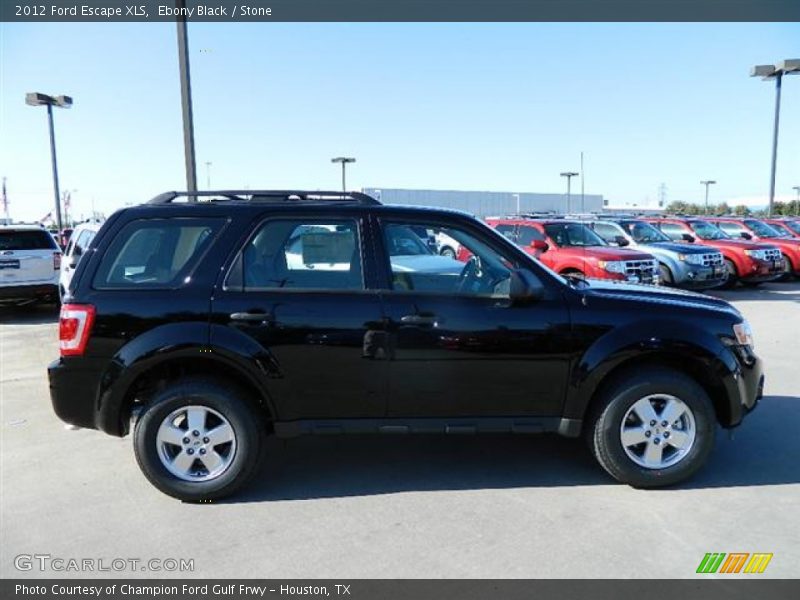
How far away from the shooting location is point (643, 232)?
1504 cm

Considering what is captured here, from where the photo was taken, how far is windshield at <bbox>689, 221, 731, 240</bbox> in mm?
16278

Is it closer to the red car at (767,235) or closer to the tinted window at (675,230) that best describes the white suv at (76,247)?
the tinted window at (675,230)

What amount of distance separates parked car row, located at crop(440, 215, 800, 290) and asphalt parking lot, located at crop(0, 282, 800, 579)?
18.4ft

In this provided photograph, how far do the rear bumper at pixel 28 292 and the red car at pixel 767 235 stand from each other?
54.0 feet

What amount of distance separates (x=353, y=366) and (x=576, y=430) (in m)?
1.51

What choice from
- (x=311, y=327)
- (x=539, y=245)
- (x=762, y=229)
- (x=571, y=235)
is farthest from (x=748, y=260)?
(x=311, y=327)

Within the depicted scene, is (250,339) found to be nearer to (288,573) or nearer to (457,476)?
(288,573)

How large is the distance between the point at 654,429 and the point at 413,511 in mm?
1636

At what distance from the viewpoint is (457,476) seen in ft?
14.2

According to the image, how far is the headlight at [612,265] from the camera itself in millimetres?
10961

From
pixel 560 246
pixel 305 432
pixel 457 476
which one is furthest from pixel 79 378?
pixel 560 246

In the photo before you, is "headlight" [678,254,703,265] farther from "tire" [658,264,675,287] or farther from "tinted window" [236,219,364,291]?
"tinted window" [236,219,364,291]

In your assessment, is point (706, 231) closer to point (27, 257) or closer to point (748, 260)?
point (748, 260)

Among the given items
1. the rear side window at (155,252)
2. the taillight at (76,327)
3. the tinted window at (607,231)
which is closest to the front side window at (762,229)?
the tinted window at (607,231)
